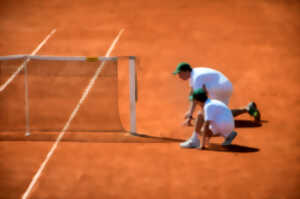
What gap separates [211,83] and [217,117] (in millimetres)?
1641

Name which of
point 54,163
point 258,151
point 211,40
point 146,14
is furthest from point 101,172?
point 146,14

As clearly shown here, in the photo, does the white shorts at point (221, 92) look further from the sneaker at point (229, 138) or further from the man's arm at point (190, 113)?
the sneaker at point (229, 138)

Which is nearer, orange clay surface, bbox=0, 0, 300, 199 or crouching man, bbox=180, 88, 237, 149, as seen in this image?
orange clay surface, bbox=0, 0, 300, 199

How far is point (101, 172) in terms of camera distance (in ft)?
22.5

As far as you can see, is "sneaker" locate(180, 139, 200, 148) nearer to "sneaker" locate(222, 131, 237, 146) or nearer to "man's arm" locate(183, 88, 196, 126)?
"sneaker" locate(222, 131, 237, 146)

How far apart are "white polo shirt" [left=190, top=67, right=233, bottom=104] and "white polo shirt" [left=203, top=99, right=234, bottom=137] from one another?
1.33 meters

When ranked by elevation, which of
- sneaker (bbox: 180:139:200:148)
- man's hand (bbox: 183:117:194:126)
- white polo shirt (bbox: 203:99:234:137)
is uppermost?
white polo shirt (bbox: 203:99:234:137)

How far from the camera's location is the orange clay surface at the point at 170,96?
251 inches

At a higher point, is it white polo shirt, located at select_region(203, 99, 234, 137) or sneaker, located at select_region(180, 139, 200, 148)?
white polo shirt, located at select_region(203, 99, 234, 137)

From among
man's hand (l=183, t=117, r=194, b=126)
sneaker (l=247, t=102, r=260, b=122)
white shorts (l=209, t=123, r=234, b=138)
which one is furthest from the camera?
sneaker (l=247, t=102, r=260, b=122)

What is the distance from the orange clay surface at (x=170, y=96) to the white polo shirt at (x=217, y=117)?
368 millimetres

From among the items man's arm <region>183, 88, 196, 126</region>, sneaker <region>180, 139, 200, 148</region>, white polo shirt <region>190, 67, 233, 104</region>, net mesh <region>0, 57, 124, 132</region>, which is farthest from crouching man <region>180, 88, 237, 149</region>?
net mesh <region>0, 57, 124, 132</region>

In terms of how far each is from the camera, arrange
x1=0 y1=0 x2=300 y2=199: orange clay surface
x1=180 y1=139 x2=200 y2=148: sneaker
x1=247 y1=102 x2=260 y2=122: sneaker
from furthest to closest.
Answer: x1=247 y1=102 x2=260 y2=122: sneaker < x1=180 y1=139 x2=200 y2=148: sneaker < x1=0 y1=0 x2=300 y2=199: orange clay surface

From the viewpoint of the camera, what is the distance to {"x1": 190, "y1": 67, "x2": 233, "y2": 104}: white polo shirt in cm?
900
